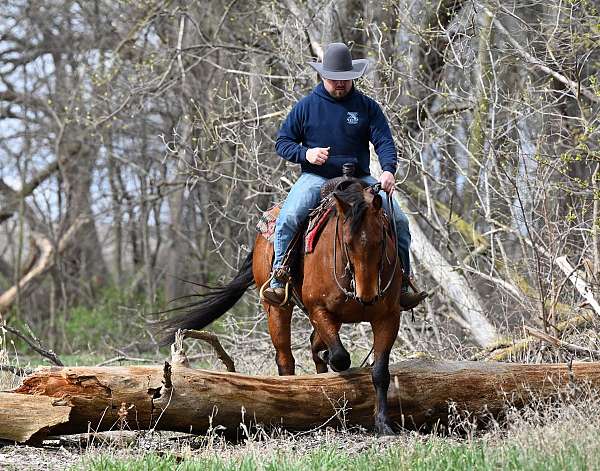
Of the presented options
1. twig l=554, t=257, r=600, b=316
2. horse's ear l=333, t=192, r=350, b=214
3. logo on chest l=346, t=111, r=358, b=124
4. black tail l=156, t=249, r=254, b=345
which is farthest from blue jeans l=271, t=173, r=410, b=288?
twig l=554, t=257, r=600, b=316

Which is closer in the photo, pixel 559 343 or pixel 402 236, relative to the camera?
pixel 402 236

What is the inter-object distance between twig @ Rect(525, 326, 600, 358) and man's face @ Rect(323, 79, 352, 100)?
2638 mm

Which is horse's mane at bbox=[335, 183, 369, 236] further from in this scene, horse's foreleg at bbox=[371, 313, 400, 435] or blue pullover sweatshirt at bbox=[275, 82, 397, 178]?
horse's foreleg at bbox=[371, 313, 400, 435]

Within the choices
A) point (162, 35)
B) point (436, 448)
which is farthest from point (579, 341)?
point (162, 35)

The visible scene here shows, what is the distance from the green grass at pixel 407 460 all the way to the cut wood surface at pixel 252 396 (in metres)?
0.96

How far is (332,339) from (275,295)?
0.93 m

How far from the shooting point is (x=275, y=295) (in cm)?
825

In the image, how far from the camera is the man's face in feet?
26.3

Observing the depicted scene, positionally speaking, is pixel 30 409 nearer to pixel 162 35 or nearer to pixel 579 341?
pixel 579 341

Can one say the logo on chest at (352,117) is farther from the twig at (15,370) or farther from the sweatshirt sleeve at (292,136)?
the twig at (15,370)

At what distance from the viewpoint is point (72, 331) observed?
22109mm

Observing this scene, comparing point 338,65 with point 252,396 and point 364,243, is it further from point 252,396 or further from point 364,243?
point 252,396

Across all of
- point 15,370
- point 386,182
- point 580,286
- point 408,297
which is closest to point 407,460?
point 408,297

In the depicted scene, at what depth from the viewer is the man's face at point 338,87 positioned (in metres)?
8.03
